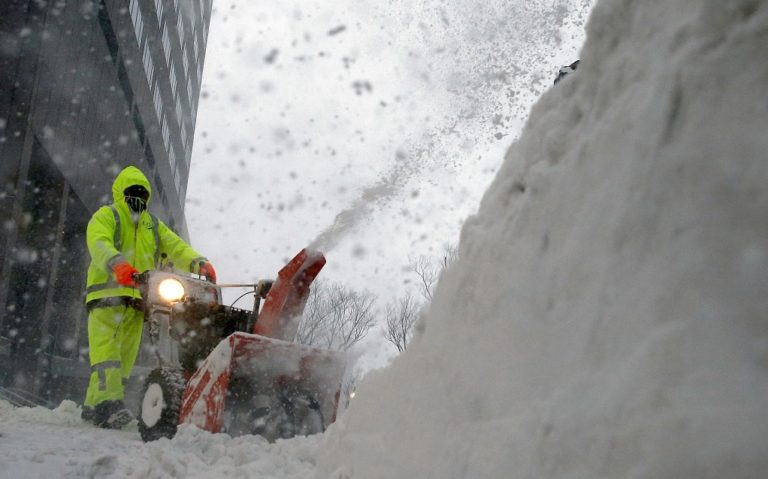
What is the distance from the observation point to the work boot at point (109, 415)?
15.1 ft

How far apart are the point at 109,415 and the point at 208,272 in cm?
129

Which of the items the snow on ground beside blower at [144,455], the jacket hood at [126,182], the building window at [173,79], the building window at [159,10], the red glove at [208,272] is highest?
the building window at [173,79]

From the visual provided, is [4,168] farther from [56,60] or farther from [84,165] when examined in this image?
[84,165]

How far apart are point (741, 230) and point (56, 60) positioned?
1089 centimetres

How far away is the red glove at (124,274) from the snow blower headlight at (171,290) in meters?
0.32

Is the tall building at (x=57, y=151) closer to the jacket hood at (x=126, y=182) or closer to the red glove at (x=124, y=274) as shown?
the jacket hood at (x=126, y=182)

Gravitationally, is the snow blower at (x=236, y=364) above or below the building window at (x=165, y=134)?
below

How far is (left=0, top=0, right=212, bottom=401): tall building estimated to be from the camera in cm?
882

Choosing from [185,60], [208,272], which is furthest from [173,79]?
[208,272]

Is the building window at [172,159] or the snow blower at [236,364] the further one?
the building window at [172,159]

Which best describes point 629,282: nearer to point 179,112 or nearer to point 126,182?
point 126,182

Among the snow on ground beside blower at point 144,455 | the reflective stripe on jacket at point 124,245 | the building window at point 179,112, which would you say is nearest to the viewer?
the snow on ground beside blower at point 144,455

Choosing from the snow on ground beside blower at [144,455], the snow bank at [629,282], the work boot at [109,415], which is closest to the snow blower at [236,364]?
the snow on ground beside blower at [144,455]

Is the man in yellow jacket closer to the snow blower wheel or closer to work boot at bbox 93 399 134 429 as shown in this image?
work boot at bbox 93 399 134 429
